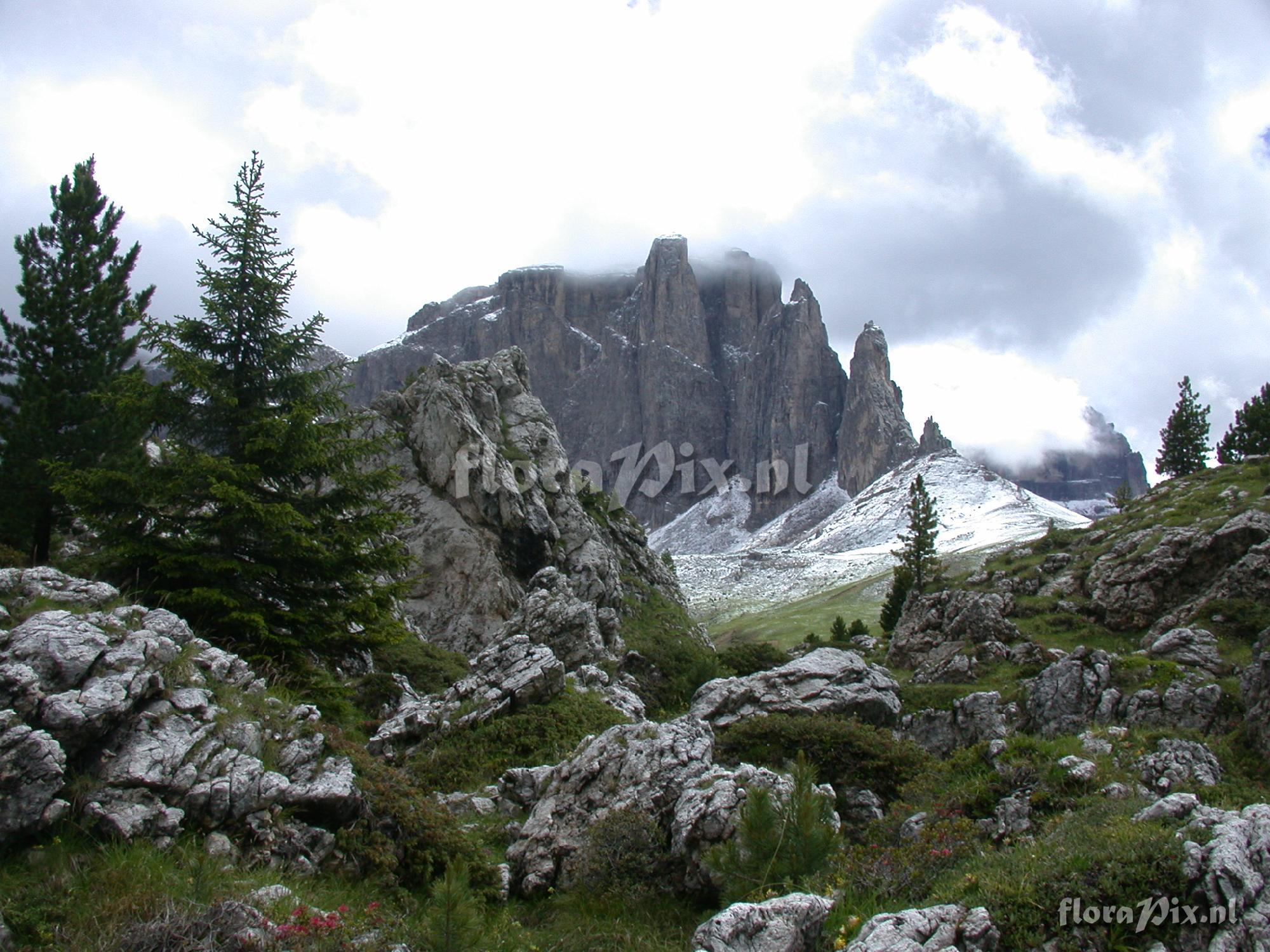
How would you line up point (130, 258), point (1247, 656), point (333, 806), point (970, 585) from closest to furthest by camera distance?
1. point (333, 806)
2. point (1247, 656)
3. point (130, 258)
4. point (970, 585)

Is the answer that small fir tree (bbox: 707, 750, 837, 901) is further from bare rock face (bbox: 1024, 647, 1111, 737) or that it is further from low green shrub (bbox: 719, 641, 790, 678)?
low green shrub (bbox: 719, 641, 790, 678)

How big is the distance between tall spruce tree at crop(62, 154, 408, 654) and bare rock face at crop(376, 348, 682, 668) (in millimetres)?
20376

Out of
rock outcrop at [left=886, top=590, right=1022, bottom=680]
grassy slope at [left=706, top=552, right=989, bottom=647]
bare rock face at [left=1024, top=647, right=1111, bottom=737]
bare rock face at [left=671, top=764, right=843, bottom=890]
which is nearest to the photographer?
bare rock face at [left=671, top=764, right=843, bottom=890]

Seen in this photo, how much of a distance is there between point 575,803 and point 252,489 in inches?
381

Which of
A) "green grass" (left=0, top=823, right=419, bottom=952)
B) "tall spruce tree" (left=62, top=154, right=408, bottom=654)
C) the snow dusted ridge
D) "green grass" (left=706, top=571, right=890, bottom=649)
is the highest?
"tall spruce tree" (left=62, top=154, right=408, bottom=654)

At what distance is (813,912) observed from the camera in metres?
7.74

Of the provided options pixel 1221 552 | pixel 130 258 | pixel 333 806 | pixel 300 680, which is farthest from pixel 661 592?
pixel 333 806

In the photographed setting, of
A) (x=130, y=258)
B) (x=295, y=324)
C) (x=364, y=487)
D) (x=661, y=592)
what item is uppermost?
(x=130, y=258)

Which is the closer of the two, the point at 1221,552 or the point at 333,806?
the point at 333,806

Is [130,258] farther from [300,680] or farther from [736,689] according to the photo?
[736,689]

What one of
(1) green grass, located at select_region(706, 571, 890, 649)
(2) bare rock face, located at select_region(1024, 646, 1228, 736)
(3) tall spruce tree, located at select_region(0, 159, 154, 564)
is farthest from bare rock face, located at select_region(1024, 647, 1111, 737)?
(1) green grass, located at select_region(706, 571, 890, 649)

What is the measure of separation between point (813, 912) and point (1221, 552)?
33.0 meters

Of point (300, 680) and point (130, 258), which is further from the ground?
point (130, 258)
